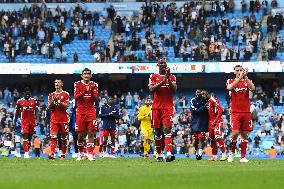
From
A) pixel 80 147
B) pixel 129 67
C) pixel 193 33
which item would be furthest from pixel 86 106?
pixel 193 33

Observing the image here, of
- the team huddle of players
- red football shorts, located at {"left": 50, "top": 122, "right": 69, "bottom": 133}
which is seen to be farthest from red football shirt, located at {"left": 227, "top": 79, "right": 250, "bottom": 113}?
red football shorts, located at {"left": 50, "top": 122, "right": 69, "bottom": 133}

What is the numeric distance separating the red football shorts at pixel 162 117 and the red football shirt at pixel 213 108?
3.83 metres

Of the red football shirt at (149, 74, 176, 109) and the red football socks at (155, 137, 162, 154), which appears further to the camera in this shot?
the red football socks at (155, 137, 162, 154)

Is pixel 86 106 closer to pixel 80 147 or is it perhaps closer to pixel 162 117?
pixel 80 147

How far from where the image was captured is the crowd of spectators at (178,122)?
1854 inches

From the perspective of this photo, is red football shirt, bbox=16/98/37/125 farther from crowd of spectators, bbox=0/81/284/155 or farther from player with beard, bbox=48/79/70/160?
crowd of spectators, bbox=0/81/284/155

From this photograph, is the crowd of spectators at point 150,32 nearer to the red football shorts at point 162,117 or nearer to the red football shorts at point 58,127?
the red football shorts at point 58,127

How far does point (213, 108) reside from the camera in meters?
27.9

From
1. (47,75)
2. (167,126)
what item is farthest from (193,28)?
(167,126)

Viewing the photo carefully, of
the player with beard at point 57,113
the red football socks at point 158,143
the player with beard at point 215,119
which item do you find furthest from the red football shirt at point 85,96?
the player with beard at point 215,119

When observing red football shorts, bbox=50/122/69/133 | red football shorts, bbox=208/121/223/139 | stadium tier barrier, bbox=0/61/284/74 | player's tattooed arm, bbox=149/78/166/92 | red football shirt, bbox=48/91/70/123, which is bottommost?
red football shorts, bbox=208/121/223/139

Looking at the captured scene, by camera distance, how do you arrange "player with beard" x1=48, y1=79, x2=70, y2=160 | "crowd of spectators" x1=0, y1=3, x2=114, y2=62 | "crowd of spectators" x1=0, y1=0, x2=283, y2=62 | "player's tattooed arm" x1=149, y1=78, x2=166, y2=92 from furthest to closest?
1. "crowd of spectators" x1=0, y1=3, x2=114, y2=62
2. "crowd of spectators" x1=0, y1=0, x2=283, y2=62
3. "player with beard" x1=48, y1=79, x2=70, y2=160
4. "player's tattooed arm" x1=149, y1=78, x2=166, y2=92

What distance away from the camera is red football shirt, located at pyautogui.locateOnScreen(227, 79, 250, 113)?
23781 millimetres

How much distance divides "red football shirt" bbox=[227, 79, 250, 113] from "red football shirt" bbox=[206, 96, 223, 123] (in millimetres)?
3585
